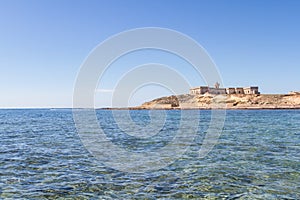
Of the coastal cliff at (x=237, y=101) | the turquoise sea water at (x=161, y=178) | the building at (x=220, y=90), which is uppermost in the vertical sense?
the building at (x=220, y=90)

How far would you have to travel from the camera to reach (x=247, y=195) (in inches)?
378

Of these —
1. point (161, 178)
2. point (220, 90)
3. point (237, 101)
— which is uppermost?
point (220, 90)

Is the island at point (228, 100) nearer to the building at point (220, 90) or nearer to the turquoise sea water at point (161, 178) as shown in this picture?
the building at point (220, 90)

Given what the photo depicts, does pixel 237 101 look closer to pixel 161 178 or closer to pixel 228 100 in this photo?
pixel 228 100

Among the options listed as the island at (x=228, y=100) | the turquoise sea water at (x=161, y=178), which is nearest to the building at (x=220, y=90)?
the island at (x=228, y=100)

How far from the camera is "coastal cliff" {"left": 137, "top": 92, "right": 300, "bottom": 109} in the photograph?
136 metres

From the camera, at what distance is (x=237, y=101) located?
14650 centimetres

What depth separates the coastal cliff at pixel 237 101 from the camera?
136 meters

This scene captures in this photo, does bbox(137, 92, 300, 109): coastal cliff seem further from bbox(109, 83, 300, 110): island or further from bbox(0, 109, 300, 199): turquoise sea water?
bbox(0, 109, 300, 199): turquoise sea water

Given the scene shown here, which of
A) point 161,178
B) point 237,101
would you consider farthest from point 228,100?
point 161,178

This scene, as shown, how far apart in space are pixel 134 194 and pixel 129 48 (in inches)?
461

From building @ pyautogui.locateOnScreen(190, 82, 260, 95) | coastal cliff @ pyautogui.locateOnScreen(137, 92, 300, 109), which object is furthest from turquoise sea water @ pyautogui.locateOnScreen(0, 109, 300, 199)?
building @ pyautogui.locateOnScreen(190, 82, 260, 95)

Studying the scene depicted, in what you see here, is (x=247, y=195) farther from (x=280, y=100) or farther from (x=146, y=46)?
(x=280, y=100)

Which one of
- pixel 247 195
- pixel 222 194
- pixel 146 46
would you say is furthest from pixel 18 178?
pixel 146 46
